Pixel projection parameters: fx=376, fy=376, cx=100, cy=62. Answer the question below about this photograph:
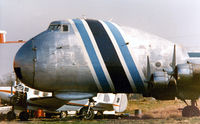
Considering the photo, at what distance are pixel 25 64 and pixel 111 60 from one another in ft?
12.9

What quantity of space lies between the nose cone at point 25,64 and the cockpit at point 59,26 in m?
1.49

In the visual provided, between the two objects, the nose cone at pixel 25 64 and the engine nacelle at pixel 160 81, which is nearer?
the engine nacelle at pixel 160 81

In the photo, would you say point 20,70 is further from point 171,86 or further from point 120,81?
point 171,86

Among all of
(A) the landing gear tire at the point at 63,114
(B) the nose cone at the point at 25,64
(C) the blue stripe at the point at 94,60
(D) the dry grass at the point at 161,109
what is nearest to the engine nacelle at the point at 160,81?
(C) the blue stripe at the point at 94,60

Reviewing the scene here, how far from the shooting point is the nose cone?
17.1 m

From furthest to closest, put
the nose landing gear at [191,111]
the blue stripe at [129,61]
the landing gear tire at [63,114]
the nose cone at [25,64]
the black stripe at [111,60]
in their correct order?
1. the landing gear tire at [63,114]
2. the nose landing gear at [191,111]
3. the blue stripe at [129,61]
4. the black stripe at [111,60]
5. the nose cone at [25,64]

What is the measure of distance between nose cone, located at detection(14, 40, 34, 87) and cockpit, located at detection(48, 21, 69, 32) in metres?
1.49

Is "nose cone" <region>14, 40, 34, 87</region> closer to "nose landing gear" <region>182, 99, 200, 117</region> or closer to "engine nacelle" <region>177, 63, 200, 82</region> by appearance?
"engine nacelle" <region>177, 63, 200, 82</region>

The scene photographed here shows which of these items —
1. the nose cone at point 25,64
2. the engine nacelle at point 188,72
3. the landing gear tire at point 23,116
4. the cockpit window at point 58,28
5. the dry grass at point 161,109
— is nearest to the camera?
the engine nacelle at point 188,72

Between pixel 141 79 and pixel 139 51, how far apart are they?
1.32m

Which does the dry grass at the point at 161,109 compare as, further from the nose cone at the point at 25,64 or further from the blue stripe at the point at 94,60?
the nose cone at the point at 25,64

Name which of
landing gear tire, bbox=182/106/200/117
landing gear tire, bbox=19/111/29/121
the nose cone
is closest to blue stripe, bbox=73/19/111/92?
the nose cone

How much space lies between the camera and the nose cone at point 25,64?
17.1 m

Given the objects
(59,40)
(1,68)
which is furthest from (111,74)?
(1,68)
